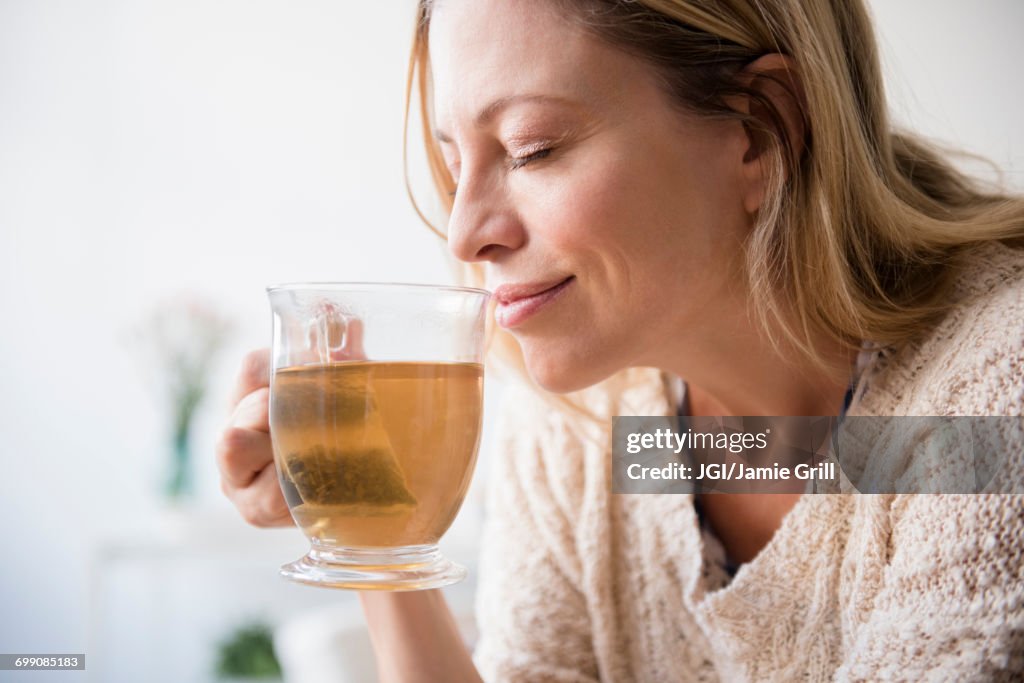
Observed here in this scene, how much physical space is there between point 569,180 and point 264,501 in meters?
0.53

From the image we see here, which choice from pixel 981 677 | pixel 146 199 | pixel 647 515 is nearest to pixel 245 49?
pixel 146 199

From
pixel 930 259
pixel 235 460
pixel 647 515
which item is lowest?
pixel 647 515

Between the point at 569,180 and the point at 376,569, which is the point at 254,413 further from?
the point at 569,180

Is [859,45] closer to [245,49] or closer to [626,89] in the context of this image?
[626,89]

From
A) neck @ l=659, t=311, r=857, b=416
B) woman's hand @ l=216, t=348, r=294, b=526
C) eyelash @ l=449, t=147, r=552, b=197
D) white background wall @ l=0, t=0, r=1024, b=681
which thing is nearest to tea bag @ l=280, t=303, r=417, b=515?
woman's hand @ l=216, t=348, r=294, b=526

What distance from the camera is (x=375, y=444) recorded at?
80cm

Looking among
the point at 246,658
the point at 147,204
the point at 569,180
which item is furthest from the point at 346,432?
the point at 147,204

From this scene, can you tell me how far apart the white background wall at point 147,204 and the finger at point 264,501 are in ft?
8.15

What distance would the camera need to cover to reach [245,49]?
12.1 ft

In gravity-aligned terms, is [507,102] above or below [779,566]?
above

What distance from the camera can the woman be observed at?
1.02m

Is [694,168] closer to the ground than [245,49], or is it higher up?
closer to the ground

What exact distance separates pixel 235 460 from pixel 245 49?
304 centimetres

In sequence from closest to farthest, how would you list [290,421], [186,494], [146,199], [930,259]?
[290,421]
[930,259]
[186,494]
[146,199]
